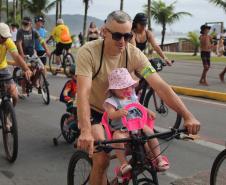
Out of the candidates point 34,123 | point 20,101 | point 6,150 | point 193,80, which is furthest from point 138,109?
point 193,80

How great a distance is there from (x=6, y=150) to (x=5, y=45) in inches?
53.7

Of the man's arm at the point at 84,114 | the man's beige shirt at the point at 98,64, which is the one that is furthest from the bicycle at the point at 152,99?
the man's arm at the point at 84,114

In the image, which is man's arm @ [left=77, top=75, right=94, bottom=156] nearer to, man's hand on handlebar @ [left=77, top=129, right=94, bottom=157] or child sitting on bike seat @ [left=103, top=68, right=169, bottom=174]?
man's hand on handlebar @ [left=77, top=129, right=94, bottom=157]

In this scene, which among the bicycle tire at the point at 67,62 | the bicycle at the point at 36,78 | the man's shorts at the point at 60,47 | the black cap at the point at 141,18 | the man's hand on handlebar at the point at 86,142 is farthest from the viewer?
the man's shorts at the point at 60,47

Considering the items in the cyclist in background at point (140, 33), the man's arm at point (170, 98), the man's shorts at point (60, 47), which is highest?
the cyclist in background at point (140, 33)

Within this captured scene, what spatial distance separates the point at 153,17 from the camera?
42188 millimetres

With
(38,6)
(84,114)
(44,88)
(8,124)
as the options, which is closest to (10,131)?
(8,124)

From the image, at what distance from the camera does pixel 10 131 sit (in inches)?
233

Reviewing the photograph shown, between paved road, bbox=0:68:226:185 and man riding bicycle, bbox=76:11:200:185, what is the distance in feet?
5.31

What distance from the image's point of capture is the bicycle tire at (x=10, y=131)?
18.7 ft

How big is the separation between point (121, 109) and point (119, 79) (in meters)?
0.27

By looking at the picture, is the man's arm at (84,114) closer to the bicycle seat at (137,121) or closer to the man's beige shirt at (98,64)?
the man's beige shirt at (98,64)

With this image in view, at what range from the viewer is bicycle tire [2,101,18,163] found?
18.7 ft

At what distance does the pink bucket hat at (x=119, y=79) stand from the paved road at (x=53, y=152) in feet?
6.25
